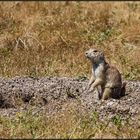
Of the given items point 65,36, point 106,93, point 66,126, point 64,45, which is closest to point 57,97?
point 106,93

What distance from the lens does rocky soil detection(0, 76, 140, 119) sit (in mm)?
8031

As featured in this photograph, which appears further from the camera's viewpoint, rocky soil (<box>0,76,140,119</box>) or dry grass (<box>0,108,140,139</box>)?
rocky soil (<box>0,76,140,119</box>)

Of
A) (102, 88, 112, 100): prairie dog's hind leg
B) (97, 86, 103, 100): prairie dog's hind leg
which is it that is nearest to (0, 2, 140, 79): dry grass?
(97, 86, 103, 100): prairie dog's hind leg

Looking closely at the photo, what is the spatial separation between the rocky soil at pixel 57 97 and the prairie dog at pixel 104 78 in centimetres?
15

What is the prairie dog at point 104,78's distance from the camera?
8.46 m

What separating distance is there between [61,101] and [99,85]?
60 cm

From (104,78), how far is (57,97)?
Result: 77 centimetres

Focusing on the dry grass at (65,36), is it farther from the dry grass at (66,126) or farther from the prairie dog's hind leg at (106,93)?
the dry grass at (66,126)

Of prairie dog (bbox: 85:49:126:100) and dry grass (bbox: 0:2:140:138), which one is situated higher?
prairie dog (bbox: 85:49:126:100)

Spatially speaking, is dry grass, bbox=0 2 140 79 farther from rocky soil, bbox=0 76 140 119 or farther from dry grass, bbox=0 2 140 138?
rocky soil, bbox=0 76 140 119

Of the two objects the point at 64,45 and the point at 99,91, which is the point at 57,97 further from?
the point at 64,45

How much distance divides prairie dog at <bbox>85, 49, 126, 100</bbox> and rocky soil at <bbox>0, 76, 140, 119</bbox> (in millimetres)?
147

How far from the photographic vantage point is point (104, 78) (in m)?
8.52

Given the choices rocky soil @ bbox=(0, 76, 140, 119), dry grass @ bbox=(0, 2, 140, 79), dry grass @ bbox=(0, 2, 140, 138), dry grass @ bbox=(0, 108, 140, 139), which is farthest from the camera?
dry grass @ bbox=(0, 2, 140, 79)
